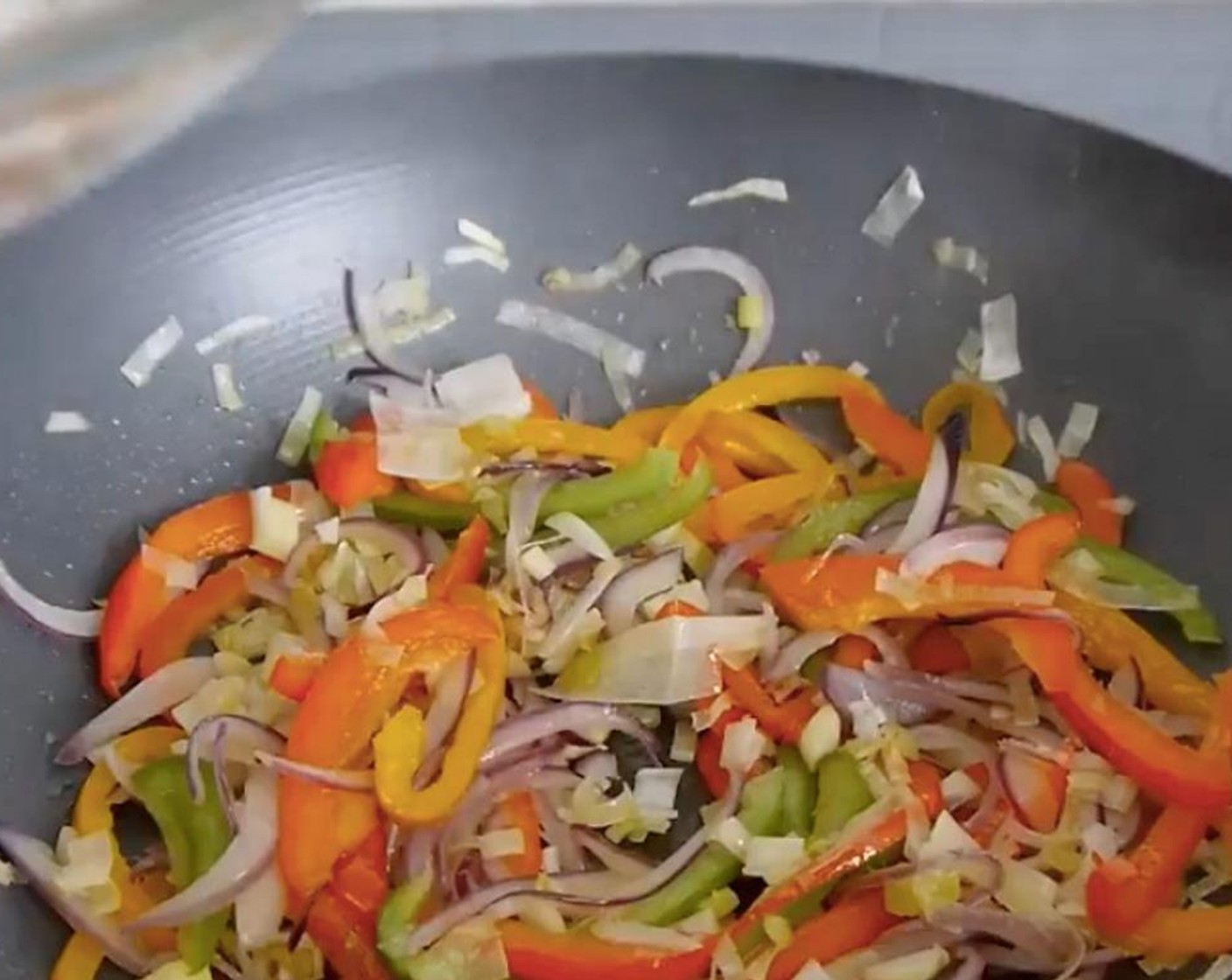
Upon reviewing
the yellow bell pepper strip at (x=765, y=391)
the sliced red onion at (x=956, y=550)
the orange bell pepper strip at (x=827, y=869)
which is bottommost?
the orange bell pepper strip at (x=827, y=869)

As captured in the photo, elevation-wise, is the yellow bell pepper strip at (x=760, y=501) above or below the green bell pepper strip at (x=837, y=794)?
above

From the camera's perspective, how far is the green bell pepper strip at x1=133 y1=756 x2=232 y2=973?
3.17 feet

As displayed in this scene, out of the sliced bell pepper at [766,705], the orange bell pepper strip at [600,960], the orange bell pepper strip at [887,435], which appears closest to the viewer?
the orange bell pepper strip at [600,960]

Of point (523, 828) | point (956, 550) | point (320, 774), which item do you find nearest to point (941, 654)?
point (956, 550)

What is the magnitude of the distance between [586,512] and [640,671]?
0.12 meters

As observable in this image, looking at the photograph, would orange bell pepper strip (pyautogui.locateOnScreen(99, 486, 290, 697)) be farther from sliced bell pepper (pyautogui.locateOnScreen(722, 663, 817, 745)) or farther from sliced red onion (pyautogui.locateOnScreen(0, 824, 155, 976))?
sliced bell pepper (pyautogui.locateOnScreen(722, 663, 817, 745))

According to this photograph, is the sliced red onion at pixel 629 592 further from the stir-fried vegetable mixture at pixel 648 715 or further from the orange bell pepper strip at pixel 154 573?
the orange bell pepper strip at pixel 154 573

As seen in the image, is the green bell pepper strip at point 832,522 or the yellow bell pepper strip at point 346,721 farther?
the green bell pepper strip at point 832,522

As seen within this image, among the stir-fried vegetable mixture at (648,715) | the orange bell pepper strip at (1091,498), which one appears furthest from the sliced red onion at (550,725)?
the orange bell pepper strip at (1091,498)

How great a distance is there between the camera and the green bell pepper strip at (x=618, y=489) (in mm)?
1115

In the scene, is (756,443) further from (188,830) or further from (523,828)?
(188,830)

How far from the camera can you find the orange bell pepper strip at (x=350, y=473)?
1135 mm

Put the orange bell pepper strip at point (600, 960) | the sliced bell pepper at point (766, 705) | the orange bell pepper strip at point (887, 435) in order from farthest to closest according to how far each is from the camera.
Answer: the orange bell pepper strip at point (887, 435) < the sliced bell pepper at point (766, 705) < the orange bell pepper strip at point (600, 960)

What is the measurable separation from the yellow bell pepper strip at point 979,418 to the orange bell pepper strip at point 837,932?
33cm
